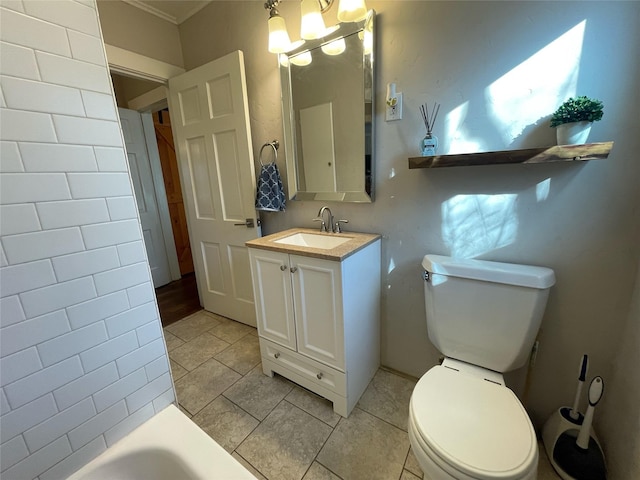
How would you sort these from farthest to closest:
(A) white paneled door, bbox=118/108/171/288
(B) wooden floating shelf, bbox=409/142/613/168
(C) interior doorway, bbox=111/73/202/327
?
(A) white paneled door, bbox=118/108/171/288
(C) interior doorway, bbox=111/73/202/327
(B) wooden floating shelf, bbox=409/142/613/168

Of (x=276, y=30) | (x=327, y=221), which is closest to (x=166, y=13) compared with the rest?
(x=276, y=30)

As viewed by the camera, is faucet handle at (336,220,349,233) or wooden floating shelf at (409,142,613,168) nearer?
wooden floating shelf at (409,142,613,168)

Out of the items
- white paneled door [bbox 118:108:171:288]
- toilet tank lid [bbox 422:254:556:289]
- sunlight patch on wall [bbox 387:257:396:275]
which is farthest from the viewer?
white paneled door [bbox 118:108:171:288]

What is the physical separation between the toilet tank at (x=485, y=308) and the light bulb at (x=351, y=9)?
116cm

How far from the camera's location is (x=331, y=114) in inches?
60.1

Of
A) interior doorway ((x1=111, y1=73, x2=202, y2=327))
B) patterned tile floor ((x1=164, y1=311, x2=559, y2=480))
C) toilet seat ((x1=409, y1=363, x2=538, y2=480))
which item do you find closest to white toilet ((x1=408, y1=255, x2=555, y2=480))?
toilet seat ((x1=409, y1=363, x2=538, y2=480))

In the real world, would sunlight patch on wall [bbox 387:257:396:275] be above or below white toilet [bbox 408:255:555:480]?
above

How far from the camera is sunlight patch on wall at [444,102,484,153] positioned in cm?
117

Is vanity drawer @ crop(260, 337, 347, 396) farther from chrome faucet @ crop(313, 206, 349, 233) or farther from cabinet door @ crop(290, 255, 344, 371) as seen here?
chrome faucet @ crop(313, 206, 349, 233)

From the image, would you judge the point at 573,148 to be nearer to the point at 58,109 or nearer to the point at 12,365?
the point at 58,109

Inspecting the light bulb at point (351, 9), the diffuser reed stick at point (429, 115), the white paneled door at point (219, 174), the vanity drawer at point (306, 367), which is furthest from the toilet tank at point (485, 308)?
the white paneled door at point (219, 174)

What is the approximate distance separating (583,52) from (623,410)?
1314 mm

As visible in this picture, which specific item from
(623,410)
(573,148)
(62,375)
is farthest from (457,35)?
(62,375)

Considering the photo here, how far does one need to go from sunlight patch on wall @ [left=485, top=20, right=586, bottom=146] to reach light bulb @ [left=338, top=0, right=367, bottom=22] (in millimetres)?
652
